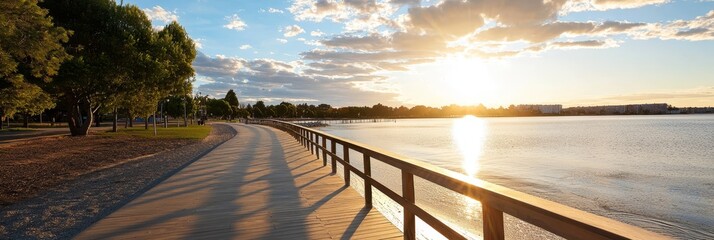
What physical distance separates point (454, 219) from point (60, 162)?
15979 millimetres

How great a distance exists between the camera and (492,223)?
10.6ft

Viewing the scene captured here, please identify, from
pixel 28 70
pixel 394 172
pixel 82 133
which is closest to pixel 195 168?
pixel 394 172

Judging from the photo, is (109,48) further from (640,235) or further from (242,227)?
(640,235)

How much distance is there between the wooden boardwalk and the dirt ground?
446cm

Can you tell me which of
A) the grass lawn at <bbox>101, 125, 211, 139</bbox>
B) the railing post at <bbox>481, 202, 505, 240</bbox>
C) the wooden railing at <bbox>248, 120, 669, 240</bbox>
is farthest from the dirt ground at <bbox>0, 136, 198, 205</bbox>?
the railing post at <bbox>481, 202, 505, 240</bbox>

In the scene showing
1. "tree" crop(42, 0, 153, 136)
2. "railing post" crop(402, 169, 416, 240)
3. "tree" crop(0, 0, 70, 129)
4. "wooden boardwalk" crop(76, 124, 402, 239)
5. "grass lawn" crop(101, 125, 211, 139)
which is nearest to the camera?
"railing post" crop(402, 169, 416, 240)

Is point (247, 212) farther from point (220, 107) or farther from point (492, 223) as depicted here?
point (220, 107)

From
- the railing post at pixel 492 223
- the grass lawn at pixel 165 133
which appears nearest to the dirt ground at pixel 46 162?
the grass lawn at pixel 165 133

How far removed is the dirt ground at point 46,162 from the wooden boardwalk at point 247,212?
446 cm

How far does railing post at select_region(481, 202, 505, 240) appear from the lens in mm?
3146

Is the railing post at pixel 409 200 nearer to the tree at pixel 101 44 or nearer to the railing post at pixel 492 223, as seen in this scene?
the railing post at pixel 492 223

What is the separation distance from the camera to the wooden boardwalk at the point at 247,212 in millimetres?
5551

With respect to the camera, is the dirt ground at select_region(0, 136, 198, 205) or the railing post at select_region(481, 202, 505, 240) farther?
the dirt ground at select_region(0, 136, 198, 205)

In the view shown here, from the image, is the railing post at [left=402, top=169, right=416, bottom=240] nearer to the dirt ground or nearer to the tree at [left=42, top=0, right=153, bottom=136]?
the dirt ground
